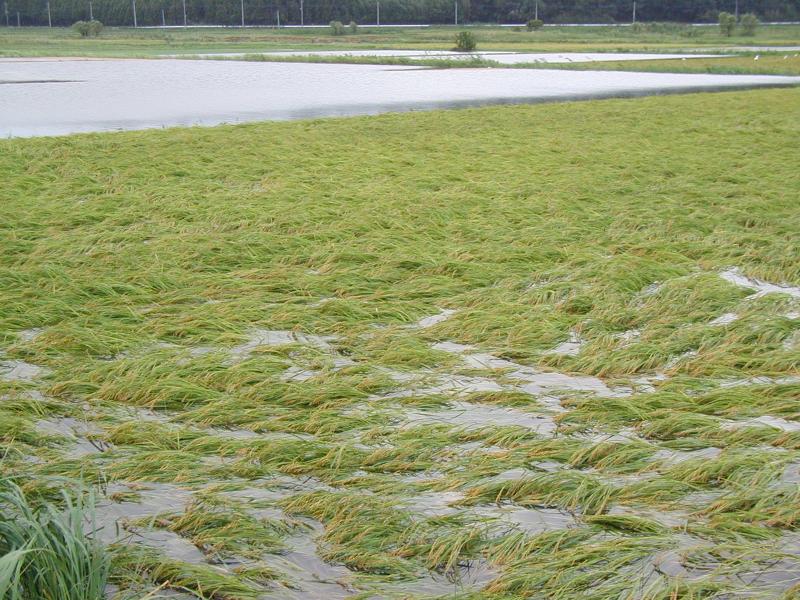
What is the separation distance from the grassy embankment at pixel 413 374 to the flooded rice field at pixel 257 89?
25.1 ft

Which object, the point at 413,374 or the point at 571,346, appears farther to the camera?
the point at 571,346

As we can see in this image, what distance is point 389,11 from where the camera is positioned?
103 metres

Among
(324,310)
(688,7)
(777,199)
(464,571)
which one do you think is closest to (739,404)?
(464,571)

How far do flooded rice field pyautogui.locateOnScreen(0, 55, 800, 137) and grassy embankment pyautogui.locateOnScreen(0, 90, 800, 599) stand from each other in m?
7.65

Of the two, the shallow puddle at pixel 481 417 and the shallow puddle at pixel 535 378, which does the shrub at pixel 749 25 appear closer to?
the shallow puddle at pixel 535 378

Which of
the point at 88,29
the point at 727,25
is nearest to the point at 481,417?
the point at 727,25

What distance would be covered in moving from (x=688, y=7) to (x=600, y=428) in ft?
319

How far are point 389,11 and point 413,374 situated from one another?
10213 cm

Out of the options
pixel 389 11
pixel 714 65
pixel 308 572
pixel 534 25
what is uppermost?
pixel 389 11

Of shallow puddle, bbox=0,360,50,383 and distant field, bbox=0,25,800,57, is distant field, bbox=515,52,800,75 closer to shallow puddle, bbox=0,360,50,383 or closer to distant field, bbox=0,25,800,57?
distant field, bbox=0,25,800,57

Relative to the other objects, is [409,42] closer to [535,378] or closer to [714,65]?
[714,65]

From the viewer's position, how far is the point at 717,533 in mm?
3299

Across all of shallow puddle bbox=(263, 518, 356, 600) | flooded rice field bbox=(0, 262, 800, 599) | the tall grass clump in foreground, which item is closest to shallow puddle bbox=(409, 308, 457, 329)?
flooded rice field bbox=(0, 262, 800, 599)

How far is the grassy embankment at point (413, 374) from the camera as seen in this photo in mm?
3230
